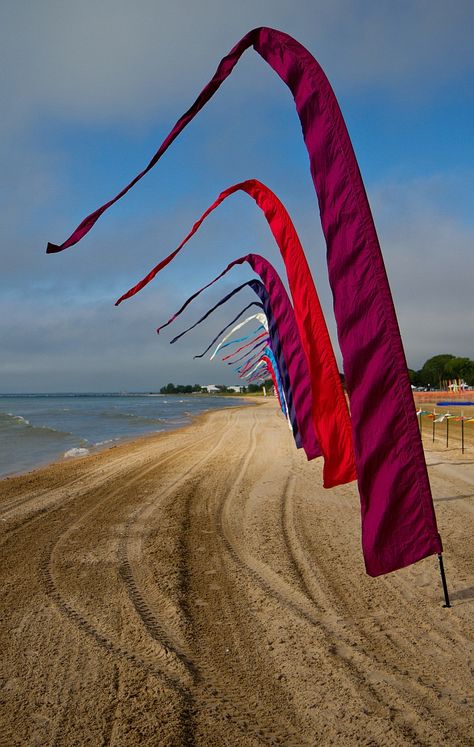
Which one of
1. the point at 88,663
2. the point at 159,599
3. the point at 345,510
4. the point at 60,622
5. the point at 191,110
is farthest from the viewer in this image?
the point at 345,510

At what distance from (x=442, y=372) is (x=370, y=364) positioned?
354 feet

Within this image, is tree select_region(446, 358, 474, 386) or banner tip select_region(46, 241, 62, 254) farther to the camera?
tree select_region(446, 358, 474, 386)

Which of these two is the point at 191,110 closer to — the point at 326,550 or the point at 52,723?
the point at 52,723

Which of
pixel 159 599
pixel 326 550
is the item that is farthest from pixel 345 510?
pixel 159 599

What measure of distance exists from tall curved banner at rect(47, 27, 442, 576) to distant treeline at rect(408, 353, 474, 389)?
281 ft

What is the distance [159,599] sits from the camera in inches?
170

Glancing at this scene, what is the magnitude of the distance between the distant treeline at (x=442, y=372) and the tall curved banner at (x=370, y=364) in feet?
281

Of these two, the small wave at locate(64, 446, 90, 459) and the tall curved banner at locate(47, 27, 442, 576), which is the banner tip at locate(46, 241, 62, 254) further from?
the small wave at locate(64, 446, 90, 459)

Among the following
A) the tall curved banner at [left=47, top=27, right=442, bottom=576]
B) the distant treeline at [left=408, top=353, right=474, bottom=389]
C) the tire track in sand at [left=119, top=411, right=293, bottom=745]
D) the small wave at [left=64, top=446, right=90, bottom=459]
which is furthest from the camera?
the distant treeline at [left=408, top=353, right=474, bottom=389]

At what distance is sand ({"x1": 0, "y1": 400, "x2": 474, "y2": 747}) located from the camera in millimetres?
2664

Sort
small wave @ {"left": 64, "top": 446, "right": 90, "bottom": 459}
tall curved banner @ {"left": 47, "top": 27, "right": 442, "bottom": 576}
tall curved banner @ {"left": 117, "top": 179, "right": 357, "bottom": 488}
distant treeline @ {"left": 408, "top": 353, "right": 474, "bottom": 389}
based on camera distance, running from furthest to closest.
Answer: distant treeline @ {"left": 408, "top": 353, "right": 474, "bottom": 389}
small wave @ {"left": 64, "top": 446, "right": 90, "bottom": 459}
tall curved banner @ {"left": 117, "top": 179, "right": 357, "bottom": 488}
tall curved banner @ {"left": 47, "top": 27, "right": 442, "bottom": 576}

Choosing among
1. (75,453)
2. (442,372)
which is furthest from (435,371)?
(75,453)

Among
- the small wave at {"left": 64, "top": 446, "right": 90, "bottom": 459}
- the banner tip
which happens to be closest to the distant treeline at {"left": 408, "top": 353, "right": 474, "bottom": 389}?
the small wave at {"left": 64, "top": 446, "right": 90, "bottom": 459}

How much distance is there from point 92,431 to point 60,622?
27.3 meters
